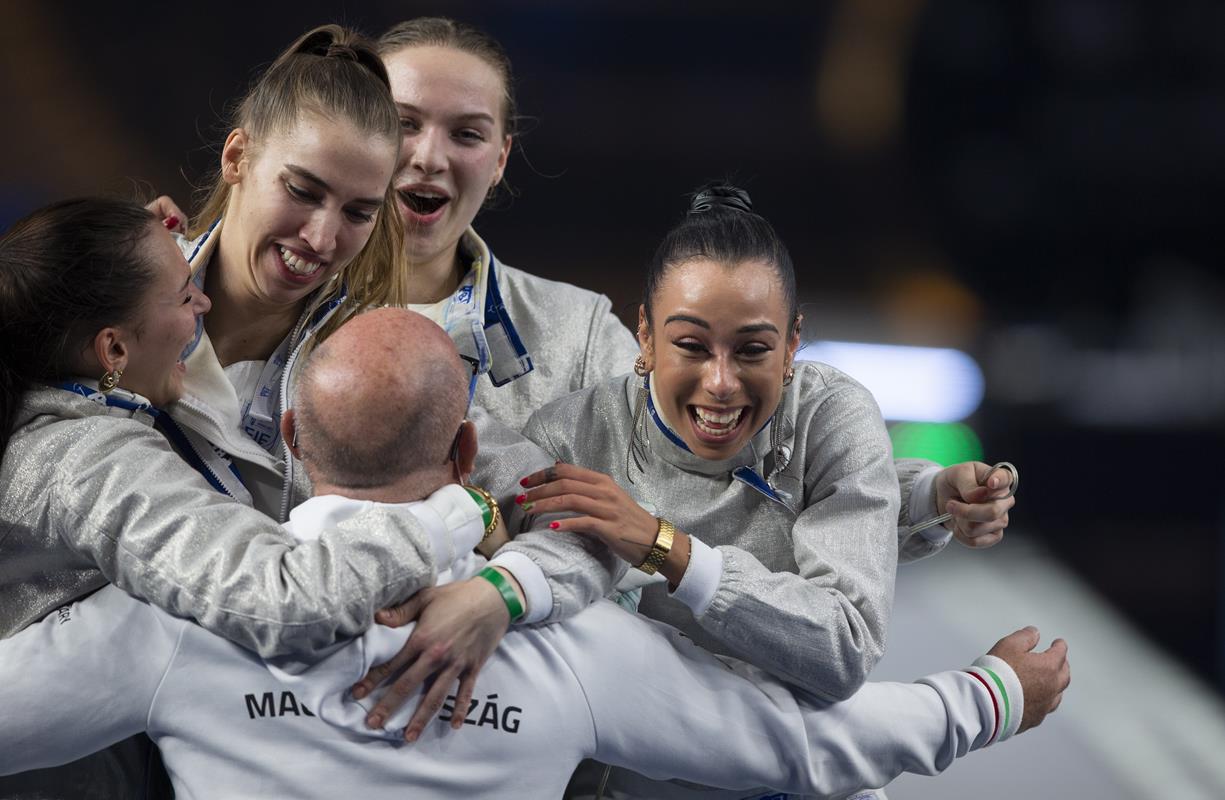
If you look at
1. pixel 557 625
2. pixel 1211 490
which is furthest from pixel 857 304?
pixel 557 625

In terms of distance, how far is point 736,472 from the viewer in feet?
6.49

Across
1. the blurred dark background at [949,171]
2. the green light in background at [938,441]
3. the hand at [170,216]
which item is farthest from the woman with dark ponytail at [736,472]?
the blurred dark background at [949,171]

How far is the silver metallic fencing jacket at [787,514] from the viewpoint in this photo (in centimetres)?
171

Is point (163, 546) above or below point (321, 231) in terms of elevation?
below

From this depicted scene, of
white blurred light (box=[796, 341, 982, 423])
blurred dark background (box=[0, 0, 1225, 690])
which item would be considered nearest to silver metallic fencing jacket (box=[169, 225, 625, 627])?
blurred dark background (box=[0, 0, 1225, 690])

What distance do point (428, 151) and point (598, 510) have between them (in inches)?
44.8

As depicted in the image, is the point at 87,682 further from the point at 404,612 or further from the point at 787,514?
the point at 787,514

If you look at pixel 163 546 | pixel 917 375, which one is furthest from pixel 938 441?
pixel 163 546

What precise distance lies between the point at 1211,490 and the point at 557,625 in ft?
12.4

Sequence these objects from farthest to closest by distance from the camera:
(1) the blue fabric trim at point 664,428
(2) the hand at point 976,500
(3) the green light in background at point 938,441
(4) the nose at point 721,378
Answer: (3) the green light in background at point 938,441, (2) the hand at point 976,500, (1) the blue fabric trim at point 664,428, (4) the nose at point 721,378

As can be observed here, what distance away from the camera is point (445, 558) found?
1517 millimetres

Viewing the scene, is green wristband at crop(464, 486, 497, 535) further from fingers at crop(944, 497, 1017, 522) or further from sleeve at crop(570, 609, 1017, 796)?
fingers at crop(944, 497, 1017, 522)

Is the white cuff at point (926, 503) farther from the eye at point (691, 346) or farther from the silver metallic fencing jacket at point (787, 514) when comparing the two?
the eye at point (691, 346)

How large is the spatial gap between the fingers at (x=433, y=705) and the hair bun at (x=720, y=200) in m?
0.86
